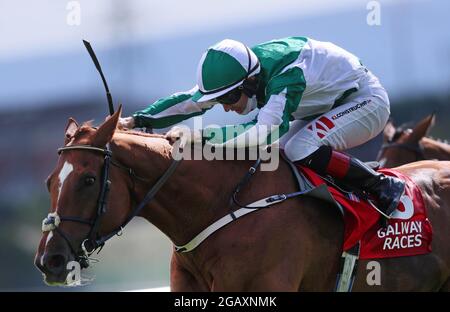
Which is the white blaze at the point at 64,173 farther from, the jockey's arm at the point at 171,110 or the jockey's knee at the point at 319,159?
the jockey's knee at the point at 319,159

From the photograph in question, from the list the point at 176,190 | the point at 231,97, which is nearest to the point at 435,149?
the point at 231,97

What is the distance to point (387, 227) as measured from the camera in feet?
17.6

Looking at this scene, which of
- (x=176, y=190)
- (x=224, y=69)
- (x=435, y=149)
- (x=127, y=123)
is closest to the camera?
(x=176, y=190)

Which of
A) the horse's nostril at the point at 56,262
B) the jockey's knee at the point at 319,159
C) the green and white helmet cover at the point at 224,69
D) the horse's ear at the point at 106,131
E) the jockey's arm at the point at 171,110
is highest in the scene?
the green and white helmet cover at the point at 224,69

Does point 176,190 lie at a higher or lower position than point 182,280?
higher

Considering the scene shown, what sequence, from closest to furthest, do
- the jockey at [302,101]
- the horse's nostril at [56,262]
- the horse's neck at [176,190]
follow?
the horse's nostril at [56,262], the horse's neck at [176,190], the jockey at [302,101]

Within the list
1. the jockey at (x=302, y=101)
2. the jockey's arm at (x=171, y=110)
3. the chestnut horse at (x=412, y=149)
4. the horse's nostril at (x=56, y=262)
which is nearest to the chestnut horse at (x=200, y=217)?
the horse's nostril at (x=56, y=262)

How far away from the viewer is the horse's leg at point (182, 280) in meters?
5.19

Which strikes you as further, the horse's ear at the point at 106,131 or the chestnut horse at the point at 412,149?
the chestnut horse at the point at 412,149

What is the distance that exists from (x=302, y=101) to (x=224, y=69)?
565 mm

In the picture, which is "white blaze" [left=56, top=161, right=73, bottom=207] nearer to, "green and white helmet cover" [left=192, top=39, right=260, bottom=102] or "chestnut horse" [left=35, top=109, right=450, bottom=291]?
"chestnut horse" [left=35, top=109, right=450, bottom=291]

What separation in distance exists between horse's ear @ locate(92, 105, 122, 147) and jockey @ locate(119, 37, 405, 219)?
0.43m

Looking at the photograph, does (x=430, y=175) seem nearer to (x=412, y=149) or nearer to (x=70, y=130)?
(x=70, y=130)

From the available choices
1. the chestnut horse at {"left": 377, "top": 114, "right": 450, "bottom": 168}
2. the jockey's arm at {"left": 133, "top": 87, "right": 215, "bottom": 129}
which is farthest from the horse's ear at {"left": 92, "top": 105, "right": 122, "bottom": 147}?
the chestnut horse at {"left": 377, "top": 114, "right": 450, "bottom": 168}
